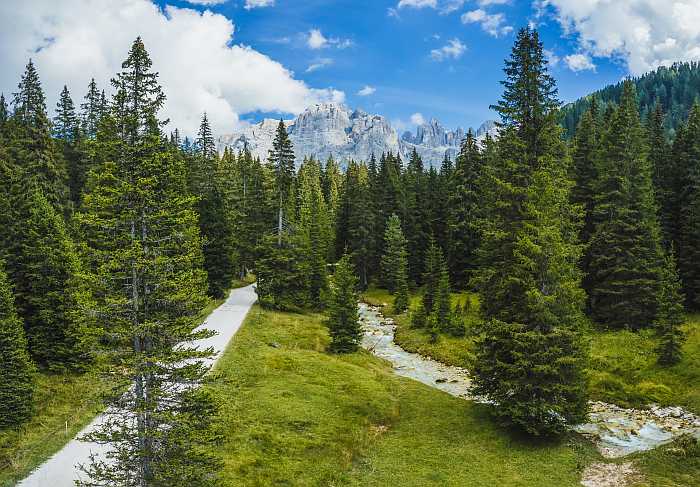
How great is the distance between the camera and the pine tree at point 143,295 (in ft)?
42.4

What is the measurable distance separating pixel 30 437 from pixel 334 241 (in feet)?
223

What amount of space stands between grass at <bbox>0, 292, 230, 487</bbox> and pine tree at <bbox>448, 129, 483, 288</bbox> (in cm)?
4300

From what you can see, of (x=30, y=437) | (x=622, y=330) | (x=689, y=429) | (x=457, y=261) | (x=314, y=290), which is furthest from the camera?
(x=457, y=261)

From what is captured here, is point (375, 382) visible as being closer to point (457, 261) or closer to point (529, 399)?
point (529, 399)

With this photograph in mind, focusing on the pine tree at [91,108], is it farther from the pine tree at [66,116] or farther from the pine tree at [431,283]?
the pine tree at [431,283]

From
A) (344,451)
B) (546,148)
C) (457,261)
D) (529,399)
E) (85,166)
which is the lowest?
(344,451)

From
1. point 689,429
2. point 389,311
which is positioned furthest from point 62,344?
point 389,311

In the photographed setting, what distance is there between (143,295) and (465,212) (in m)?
49.5

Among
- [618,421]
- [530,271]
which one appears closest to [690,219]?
[618,421]

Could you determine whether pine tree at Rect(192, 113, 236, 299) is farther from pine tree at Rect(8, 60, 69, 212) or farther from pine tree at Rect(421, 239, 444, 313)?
pine tree at Rect(421, 239, 444, 313)

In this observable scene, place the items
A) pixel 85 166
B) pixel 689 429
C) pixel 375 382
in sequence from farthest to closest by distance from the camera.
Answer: pixel 85 166 → pixel 375 382 → pixel 689 429

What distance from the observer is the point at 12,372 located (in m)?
21.9

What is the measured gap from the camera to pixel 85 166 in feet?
184

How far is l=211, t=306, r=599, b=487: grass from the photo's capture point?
63.2ft
